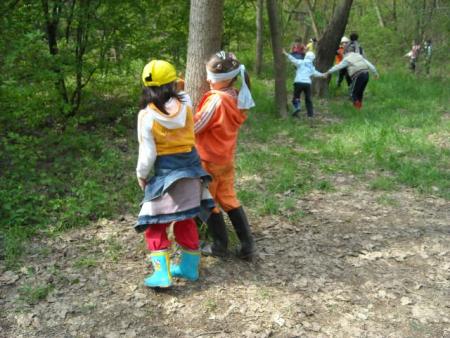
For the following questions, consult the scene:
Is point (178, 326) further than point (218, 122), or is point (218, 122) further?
point (218, 122)

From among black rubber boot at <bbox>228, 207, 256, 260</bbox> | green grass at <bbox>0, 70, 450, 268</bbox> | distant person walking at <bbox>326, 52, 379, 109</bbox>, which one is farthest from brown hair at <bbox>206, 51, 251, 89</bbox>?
distant person walking at <bbox>326, 52, 379, 109</bbox>

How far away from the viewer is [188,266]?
4055mm

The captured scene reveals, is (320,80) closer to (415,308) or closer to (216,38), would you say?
(216,38)

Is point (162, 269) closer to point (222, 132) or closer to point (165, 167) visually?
point (165, 167)

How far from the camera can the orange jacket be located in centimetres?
396

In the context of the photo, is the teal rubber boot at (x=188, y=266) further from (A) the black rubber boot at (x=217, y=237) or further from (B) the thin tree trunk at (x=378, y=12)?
(B) the thin tree trunk at (x=378, y=12)

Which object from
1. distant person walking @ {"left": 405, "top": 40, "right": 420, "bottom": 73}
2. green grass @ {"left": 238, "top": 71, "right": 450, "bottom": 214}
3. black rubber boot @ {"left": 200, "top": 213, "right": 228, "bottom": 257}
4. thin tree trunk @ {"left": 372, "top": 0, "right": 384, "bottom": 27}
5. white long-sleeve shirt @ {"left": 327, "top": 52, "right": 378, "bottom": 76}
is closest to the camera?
black rubber boot @ {"left": 200, "top": 213, "right": 228, "bottom": 257}

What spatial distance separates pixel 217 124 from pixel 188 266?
1251 mm

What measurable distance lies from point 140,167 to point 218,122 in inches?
30.8

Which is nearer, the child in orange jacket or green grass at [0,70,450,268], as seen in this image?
the child in orange jacket

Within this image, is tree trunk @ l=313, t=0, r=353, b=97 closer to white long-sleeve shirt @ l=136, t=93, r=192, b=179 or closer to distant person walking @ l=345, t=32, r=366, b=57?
distant person walking @ l=345, t=32, r=366, b=57

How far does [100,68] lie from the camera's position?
7.77 m

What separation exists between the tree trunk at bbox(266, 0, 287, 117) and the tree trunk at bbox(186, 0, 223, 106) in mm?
5205

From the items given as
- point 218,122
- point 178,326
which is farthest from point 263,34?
point 178,326
